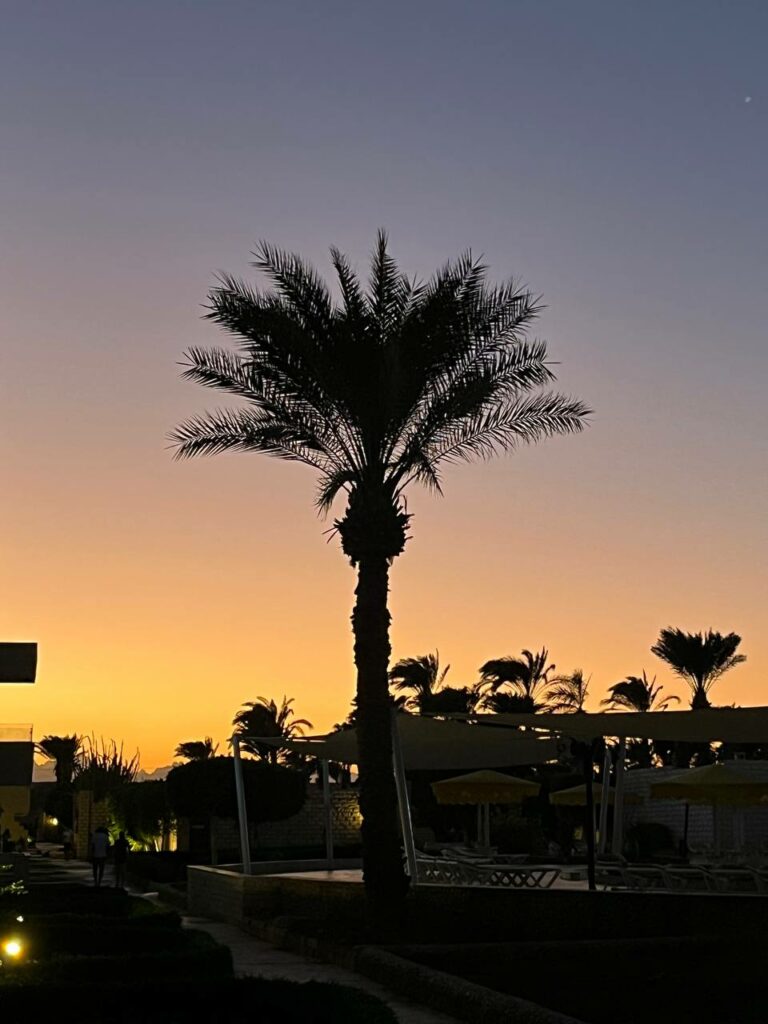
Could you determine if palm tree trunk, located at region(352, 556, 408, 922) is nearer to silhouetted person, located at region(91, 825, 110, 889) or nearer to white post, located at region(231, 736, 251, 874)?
white post, located at region(231, 736, 251, 874)

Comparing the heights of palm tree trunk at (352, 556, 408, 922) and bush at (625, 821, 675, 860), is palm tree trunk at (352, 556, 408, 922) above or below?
above

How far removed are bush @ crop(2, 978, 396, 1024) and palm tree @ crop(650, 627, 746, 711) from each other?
41.2 m

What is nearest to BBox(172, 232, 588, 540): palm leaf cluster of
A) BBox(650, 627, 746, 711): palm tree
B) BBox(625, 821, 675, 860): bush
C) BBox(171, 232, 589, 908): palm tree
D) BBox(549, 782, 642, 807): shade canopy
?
BBox(171, 232, 589, 908): palm tree

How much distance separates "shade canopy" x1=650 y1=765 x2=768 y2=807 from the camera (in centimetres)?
2145

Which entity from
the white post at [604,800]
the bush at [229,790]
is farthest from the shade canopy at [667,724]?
the bush at [229,790]

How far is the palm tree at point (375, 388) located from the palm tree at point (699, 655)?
32.5m

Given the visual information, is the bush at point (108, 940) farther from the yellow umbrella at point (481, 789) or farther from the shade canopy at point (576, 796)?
the shade canopy at point (576, 796)

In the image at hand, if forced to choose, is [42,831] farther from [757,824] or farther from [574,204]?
[574,204]

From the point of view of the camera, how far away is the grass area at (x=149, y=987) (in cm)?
1065

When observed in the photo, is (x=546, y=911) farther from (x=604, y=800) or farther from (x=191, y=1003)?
(x=191, y=1003)

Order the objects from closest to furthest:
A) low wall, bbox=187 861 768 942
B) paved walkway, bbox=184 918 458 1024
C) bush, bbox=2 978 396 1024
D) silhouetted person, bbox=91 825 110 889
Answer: bush, bbox=2 978 396 1024 < paved walkway, bbox=184 918 458 1024 < low wall, bbox=187 861 768 942 < silhouetted person, bbox=91 825 110 889

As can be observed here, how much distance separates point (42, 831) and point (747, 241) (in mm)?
87737

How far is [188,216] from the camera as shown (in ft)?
66.2

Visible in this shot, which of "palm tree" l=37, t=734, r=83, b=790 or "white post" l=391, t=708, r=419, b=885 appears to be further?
"palm tree" l=37, t=734, r=83, b=790
